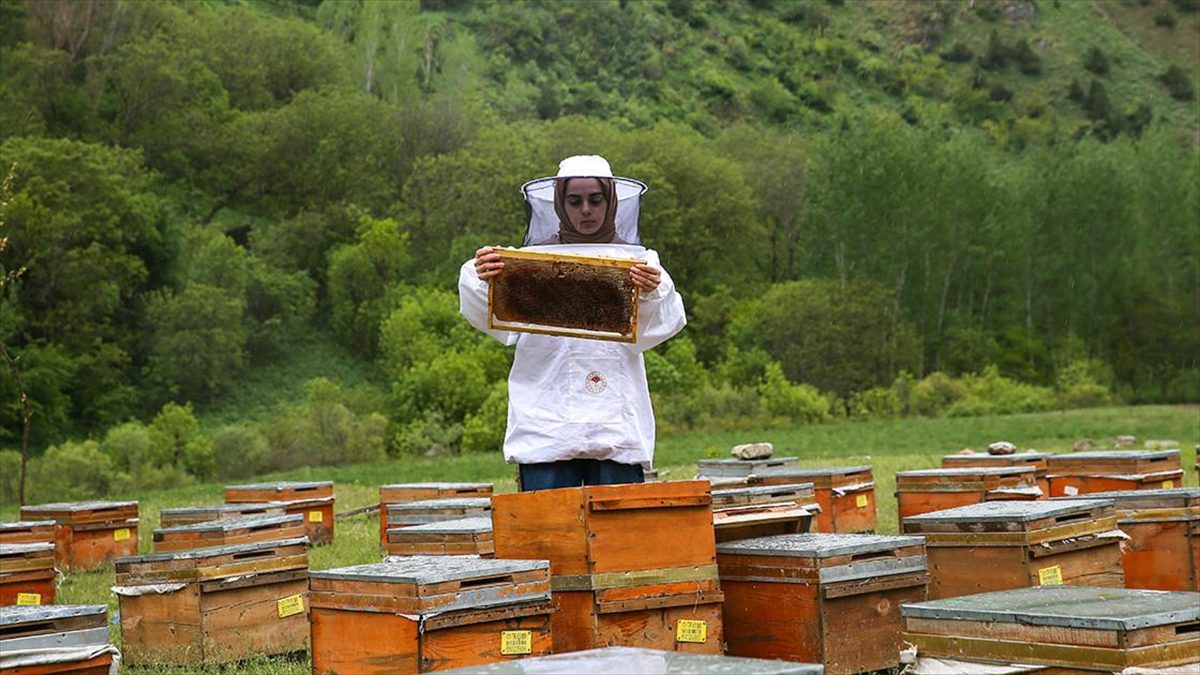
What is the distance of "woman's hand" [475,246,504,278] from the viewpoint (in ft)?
17.7

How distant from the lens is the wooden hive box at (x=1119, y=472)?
9.66 metres

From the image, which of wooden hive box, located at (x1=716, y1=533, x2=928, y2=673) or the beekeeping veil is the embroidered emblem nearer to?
the beekeeping veil

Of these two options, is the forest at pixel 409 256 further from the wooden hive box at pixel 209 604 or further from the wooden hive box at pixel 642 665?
the wooden hive box at pixel 642 665

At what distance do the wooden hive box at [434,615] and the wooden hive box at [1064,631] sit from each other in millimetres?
1459

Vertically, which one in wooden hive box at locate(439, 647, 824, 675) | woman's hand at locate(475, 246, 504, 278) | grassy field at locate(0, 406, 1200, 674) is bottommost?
grassy field at locate(0, 406, 1200, 674)

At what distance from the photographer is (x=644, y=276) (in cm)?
542

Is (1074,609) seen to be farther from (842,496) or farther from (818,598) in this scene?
(842,496)

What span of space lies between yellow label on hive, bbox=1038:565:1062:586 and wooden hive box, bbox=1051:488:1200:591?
121 cm

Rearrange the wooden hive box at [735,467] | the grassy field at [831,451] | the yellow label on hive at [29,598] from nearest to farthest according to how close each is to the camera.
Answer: the yellow label on hive at [29,598]
the wooden hive box at [735,467]
the grassy field at [831,451]

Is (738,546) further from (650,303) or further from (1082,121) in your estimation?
(1082,121)

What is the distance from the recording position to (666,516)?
5441mm

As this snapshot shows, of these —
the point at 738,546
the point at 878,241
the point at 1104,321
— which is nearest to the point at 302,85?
the point at 878,241

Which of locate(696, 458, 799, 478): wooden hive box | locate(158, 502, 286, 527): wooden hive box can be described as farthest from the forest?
locate(696, 458, 799, 478): wooden hive box

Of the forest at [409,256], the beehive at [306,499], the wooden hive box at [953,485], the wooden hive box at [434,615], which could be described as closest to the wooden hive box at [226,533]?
the beehive at [306,499]
